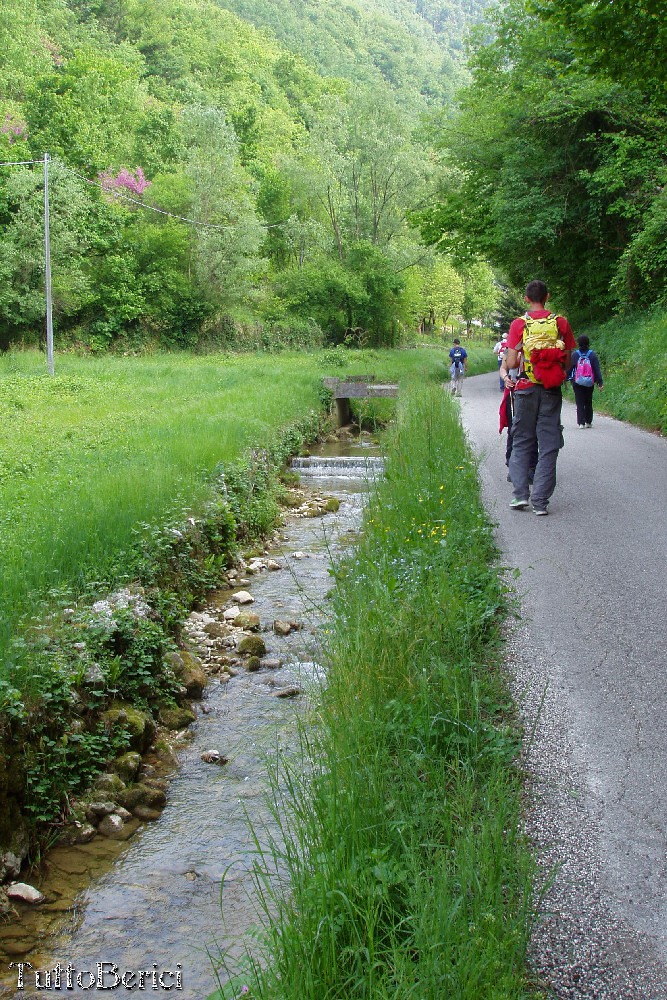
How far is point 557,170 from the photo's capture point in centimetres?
2572

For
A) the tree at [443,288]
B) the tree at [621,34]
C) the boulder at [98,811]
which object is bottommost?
the boulder at [98,811]

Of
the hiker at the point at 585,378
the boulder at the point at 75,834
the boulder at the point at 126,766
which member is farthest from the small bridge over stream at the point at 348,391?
the boulder at the point at 75,834

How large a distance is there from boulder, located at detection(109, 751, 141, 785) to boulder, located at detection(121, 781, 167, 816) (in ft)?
0.46

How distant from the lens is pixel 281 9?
440ft

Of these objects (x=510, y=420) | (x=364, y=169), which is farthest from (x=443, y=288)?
(x=510, y=420)

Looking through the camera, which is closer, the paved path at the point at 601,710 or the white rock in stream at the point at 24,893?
the paved path at the point at 601,710

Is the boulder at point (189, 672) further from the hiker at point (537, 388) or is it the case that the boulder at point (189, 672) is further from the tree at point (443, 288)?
the tree at point (443, 288)

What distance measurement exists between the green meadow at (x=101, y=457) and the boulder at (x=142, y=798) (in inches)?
48.7

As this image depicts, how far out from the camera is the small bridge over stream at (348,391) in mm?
23781

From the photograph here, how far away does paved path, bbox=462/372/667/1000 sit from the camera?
105 inches

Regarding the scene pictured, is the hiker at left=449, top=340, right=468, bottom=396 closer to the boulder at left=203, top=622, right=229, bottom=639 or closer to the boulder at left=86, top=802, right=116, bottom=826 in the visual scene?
the boulder at left=203, top=622, right=229, bottom=639

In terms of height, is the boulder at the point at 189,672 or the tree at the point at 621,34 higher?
the tree at the point at 621,34

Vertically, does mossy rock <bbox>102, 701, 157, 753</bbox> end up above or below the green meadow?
below

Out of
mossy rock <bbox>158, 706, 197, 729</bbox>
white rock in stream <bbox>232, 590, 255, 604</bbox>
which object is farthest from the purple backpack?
mossy rock <bbox>158, 706, 197, 729</bbox>
